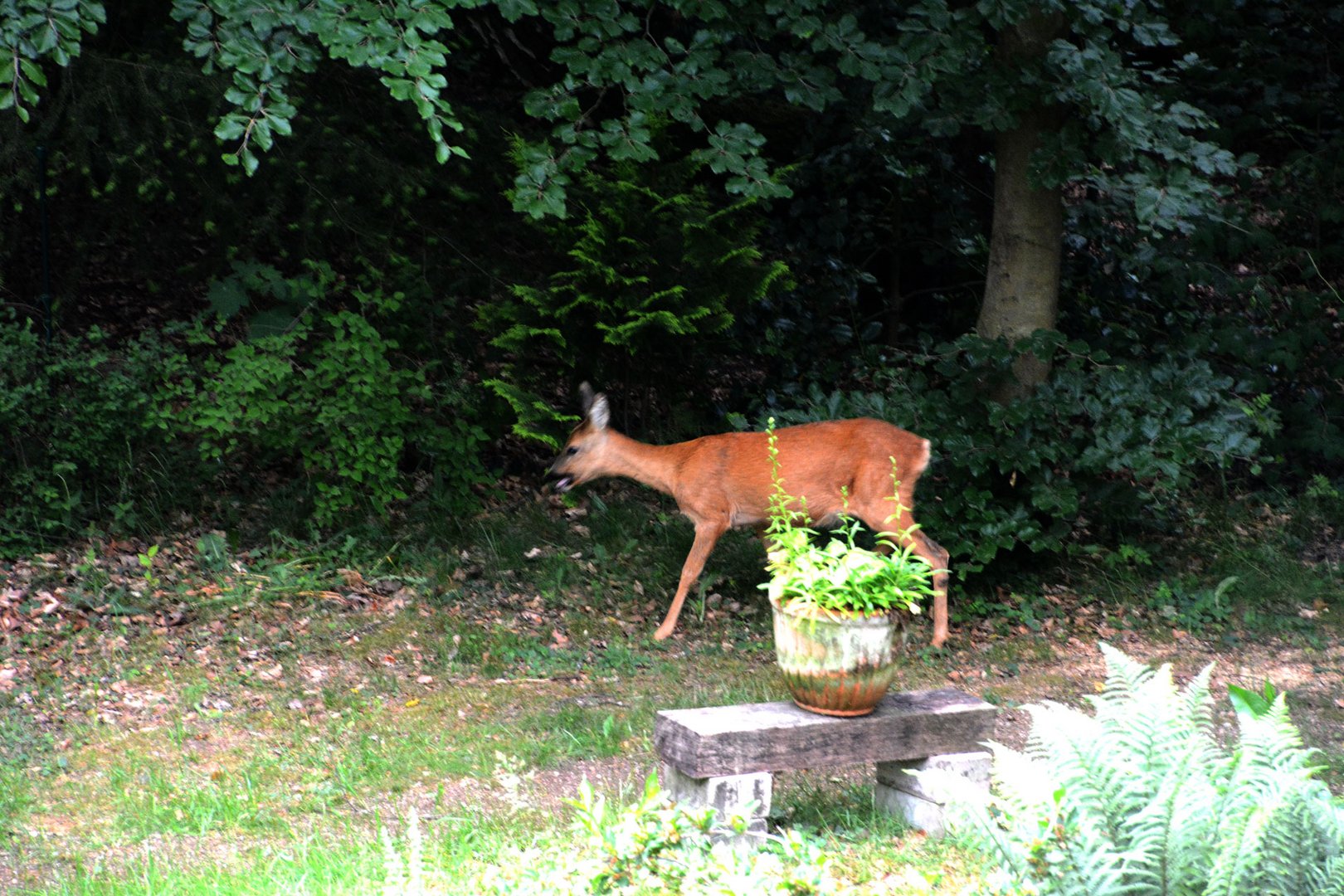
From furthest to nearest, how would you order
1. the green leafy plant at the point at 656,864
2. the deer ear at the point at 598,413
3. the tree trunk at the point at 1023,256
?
the tree trunk at the point at 1023,256 < the deer ear at the point at 598,413 < the green leafy plant at the point at 656,864

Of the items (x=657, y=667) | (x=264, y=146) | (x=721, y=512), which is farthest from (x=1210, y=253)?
(x=264, y=146)

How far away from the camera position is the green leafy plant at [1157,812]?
288 centimetres

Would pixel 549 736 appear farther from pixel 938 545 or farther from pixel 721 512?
→ pixel 938 545

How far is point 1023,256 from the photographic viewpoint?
27.2 ft

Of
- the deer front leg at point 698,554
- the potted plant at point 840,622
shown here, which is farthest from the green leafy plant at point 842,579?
the deer front leg at point 698,554

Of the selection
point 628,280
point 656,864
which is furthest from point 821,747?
point 628,280

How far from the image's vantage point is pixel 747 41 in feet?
30.8

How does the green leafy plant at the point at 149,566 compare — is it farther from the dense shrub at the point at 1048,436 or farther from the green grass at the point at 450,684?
the dense shrub at the point at 1048,436

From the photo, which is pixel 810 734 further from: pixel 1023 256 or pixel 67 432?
pixel 67 432

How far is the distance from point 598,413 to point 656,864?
15.2 ft

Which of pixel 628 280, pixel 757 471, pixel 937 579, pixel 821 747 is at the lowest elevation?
pixel 821 747

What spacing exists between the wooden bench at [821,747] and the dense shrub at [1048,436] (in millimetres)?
3352

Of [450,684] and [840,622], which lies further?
[450,684]

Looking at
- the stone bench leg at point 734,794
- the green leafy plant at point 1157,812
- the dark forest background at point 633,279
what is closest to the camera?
the green leafy plant at point 1157,812
